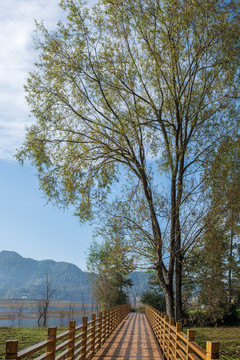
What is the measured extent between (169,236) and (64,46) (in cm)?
788

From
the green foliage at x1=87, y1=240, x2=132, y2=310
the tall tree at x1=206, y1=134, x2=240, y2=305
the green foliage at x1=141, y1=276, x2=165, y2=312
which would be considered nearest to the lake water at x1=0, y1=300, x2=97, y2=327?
the green foliage at x1=87, y1=240, x2=132, y2=310

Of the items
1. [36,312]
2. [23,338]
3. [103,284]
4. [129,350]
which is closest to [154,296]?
[103,284]

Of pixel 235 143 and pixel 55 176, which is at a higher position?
pixel 235 143

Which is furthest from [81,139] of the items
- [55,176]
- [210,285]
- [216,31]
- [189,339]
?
[189,339]

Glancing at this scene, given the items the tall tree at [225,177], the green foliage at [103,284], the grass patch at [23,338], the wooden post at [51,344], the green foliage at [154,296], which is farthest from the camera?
the green foliage at [103,284]

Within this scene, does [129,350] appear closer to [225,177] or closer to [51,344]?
[51,344]

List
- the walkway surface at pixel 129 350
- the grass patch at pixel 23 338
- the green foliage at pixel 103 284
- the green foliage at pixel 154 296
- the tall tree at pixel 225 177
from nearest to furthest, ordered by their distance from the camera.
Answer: the walkway surface at pixel 129 350, the tall tree at pixel 225 177, the grass patch at pixel 23 338, the green foliage at pixel 154 296, the green foliage at pixel 103 284

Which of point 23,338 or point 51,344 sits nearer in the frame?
point 51,344

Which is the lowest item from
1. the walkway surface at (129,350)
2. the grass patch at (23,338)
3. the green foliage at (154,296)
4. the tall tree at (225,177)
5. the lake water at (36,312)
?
the lake water at (36,312)

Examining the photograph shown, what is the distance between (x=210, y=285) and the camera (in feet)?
54.3

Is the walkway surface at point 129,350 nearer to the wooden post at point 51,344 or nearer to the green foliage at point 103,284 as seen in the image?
the wooden post at point 51,344

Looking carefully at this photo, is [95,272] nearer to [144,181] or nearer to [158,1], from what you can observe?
[144,181]

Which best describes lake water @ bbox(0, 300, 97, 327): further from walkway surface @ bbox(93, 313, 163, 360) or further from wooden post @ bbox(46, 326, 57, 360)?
wooden post @ bbox(46, 326, 57, 360)

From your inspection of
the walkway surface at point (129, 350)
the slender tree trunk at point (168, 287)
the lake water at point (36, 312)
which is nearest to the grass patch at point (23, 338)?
the lake water at point (36, 312)
